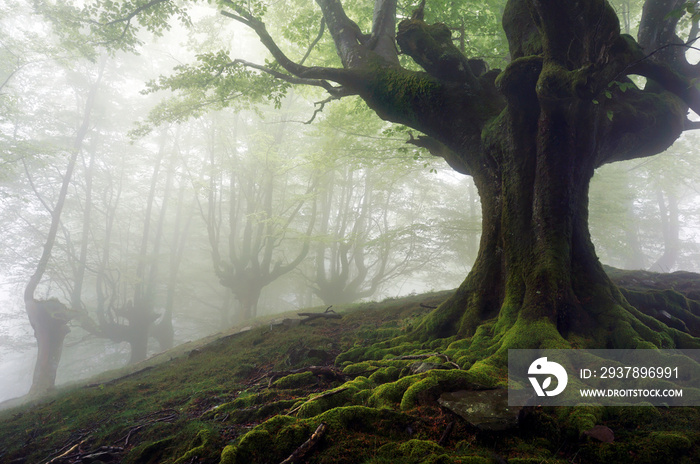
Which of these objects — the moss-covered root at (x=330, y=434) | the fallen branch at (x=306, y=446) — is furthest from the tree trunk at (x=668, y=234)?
→ the fallen branch at (x=306, y=446)

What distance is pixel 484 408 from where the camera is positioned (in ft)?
7.22

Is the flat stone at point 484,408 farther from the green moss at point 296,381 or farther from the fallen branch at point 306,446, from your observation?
the green moss at point 296,381

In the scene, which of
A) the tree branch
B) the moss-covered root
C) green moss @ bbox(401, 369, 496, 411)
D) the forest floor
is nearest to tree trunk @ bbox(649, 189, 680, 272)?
the tree branch

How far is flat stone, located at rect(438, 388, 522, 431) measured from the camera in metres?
2.06

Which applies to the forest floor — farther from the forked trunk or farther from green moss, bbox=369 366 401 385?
the forked trunk

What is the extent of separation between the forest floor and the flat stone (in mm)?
14

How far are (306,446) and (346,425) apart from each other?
14.0 inches

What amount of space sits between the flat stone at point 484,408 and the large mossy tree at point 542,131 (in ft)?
3.34

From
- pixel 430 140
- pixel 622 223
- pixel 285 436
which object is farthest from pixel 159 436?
pixel 622 223

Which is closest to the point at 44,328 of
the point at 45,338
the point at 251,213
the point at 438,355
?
the point at 45,338

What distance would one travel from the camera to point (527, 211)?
163 inches

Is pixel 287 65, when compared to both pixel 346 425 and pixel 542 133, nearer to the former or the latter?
pixel 542 133

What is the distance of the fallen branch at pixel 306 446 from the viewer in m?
1.89

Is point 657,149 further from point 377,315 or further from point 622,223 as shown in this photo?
point 622,223
